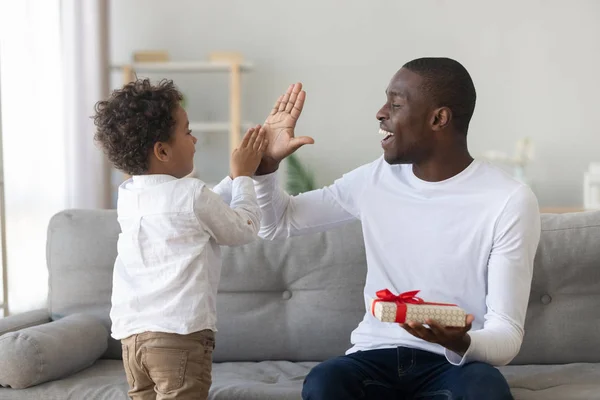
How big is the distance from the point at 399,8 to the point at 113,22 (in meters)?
1.85

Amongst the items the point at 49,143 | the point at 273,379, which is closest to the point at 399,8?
the point at 49,143

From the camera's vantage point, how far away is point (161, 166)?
181cm

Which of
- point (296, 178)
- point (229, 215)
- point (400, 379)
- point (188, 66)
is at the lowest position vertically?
point (400, 379)

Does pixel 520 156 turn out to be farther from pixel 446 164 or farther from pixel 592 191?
pixel 446 164

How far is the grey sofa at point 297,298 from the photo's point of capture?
223 centimetres

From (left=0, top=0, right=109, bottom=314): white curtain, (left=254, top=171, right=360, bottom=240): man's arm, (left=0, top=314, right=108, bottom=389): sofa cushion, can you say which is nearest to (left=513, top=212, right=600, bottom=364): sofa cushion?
(left=254, top=171, right=360, bottom=240): man's arm

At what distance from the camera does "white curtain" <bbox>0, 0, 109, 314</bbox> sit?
11.8 feet

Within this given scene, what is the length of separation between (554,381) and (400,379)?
0.50m

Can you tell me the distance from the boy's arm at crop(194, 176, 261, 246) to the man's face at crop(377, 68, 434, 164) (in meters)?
0.34

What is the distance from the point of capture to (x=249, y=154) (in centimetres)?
189

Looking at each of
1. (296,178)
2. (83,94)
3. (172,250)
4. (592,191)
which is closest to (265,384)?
(172,250)

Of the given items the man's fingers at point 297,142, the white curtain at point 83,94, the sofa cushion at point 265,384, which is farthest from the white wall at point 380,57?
the man's fingers at point 297,142

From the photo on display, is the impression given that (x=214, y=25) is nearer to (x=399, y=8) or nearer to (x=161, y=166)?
(x=399, y=8)

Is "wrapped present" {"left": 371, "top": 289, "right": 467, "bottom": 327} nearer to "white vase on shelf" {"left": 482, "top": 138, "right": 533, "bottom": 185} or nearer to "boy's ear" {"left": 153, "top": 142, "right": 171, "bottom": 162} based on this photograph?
"boy's ear" {"left": 153, "top": 142, "right": 171, "bottom": 162}
